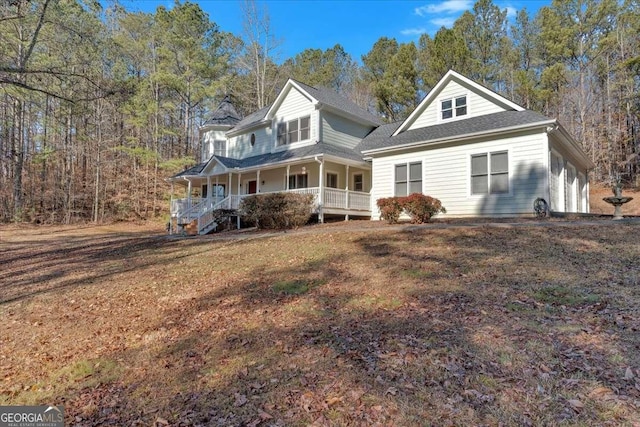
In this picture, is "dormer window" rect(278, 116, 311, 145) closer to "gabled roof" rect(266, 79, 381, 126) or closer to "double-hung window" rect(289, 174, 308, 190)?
"gabled roof" rect(266, 79, 381, 126)

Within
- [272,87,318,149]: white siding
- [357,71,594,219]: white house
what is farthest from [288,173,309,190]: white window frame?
A: [357,71,594,219]: white house

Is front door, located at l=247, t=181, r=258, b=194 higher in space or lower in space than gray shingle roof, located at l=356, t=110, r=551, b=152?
lower

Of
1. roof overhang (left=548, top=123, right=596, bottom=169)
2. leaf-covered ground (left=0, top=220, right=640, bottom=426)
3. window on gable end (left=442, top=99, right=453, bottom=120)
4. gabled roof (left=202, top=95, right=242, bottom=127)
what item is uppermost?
gabled roof (left=202, top=95, right=242, bottom=127)

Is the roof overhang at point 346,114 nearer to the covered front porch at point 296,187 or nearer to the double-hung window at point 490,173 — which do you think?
the covered front porch at point 296,187

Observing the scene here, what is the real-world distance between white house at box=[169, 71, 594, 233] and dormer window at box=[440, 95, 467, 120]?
4 centimetres

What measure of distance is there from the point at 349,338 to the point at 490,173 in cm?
1090

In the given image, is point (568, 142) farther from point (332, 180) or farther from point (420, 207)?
point (332, 180)

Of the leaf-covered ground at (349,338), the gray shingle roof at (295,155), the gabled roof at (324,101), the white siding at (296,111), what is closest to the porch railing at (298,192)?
the gray shingle roof at (295,155)

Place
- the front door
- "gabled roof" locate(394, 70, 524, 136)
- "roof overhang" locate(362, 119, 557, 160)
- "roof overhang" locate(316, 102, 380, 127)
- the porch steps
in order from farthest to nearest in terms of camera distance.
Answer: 1. the front door
2. "roof overhang" locate(316, 102, 380, 127)
3. the porch steps
4. "gabled roof" locate(394, 70, 524, 136)
5. "roof overhang" locate(362, 119, 557, 160)

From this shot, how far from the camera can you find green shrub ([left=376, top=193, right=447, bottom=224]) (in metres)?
12.4

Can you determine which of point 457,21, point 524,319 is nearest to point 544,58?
point 457,21

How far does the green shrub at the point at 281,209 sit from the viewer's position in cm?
1449

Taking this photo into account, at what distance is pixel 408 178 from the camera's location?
15289 mm

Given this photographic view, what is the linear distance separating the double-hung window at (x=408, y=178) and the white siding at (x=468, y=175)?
0.21 meters
